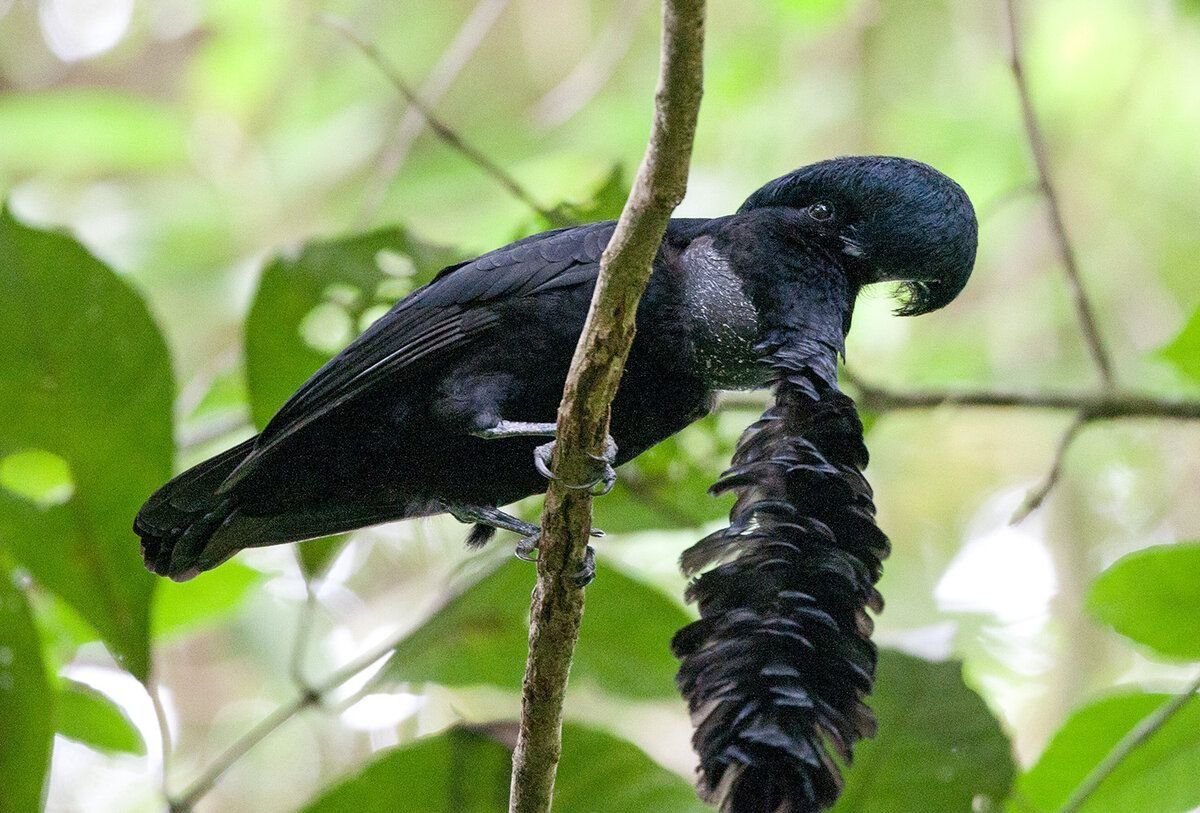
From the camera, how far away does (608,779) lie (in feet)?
8.95

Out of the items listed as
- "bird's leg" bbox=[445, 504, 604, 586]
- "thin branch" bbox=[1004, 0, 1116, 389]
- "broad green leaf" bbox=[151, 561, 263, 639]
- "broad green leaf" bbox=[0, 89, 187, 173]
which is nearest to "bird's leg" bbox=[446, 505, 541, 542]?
"bird's leg" bbox=[445, 504, 604, 586]

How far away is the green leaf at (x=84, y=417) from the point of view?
9.71 ft

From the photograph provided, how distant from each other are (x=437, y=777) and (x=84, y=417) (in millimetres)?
1188

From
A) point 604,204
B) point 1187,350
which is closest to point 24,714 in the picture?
point 604,204

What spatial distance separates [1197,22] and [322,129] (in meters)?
4.05

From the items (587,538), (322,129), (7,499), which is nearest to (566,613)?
(587,538)

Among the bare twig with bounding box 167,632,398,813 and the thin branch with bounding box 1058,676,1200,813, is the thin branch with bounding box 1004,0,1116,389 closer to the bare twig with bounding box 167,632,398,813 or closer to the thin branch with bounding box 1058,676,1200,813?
the thin branch with bounding box 1058,676,1200,813

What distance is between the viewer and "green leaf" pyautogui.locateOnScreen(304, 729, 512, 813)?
2686mm

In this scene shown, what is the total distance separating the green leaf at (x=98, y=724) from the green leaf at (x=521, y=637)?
2.48 feet

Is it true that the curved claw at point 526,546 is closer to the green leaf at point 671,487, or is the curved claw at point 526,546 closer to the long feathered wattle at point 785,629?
the green leaf at point 671,487

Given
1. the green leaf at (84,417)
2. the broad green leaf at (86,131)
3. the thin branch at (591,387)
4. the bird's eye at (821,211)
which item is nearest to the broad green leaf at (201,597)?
the green leaf at (84,417)

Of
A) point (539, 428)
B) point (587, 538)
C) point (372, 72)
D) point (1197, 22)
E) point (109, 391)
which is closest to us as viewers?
point (587, 538)

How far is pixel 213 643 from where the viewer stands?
7.68m

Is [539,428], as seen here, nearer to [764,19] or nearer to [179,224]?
[179,224]
